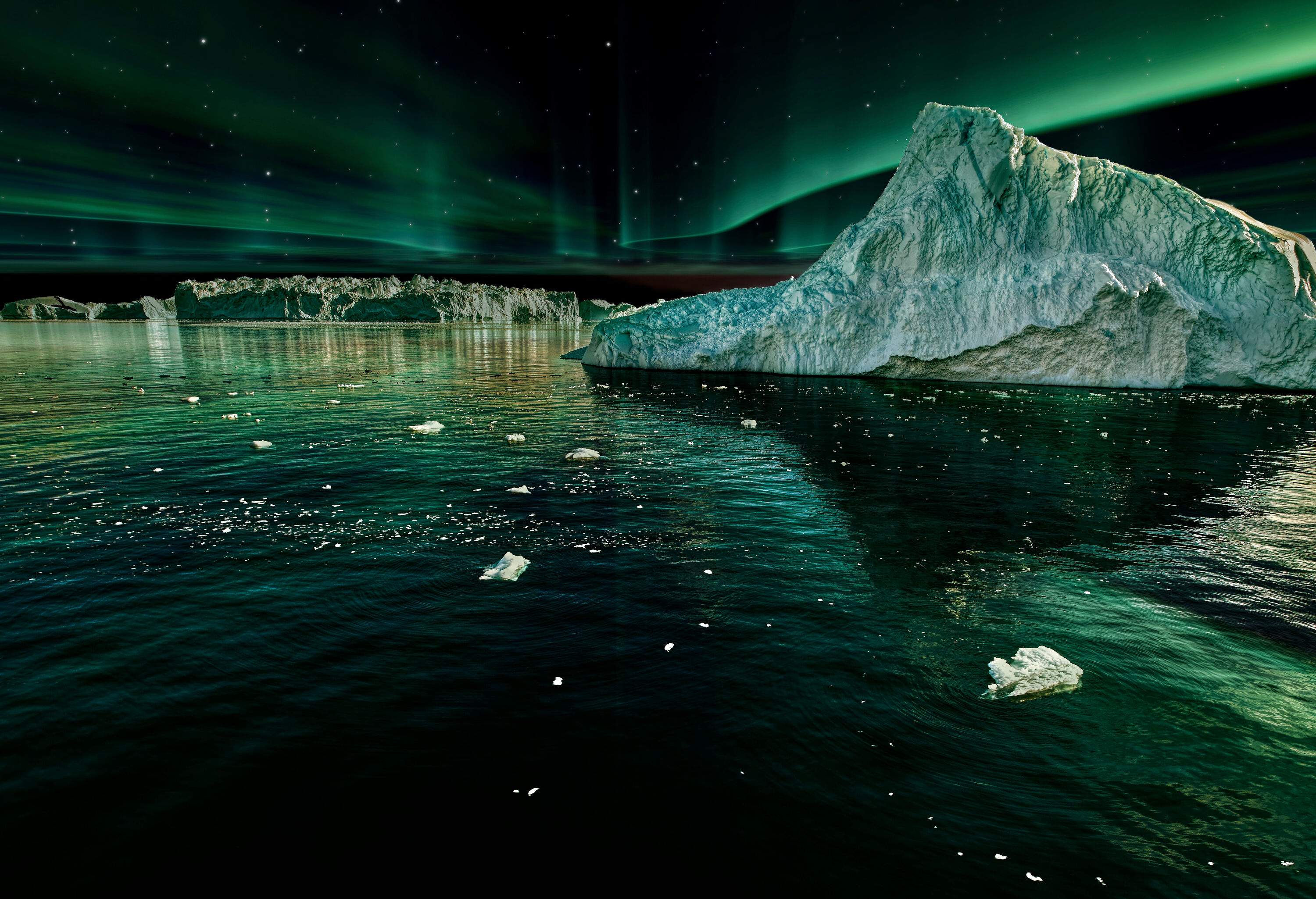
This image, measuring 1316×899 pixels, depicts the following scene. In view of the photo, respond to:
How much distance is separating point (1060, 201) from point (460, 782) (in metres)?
41.6

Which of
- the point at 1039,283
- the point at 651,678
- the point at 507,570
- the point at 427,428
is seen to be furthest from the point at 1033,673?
the point at 1039,283

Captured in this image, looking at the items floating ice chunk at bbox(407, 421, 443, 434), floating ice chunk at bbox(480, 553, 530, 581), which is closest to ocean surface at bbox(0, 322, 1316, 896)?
floating ice chunk at bbox(480, 553, 530, 581)

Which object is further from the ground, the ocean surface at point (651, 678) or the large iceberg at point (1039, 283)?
the large iceberg at point (1039, 283)

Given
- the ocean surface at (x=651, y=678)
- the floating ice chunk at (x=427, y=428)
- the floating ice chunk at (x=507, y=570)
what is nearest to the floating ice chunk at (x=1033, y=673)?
the ocean surface at (x=651, y=678)

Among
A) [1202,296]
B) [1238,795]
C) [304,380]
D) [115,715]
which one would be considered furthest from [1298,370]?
[304,380]

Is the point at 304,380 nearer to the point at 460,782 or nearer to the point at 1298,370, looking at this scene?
the point at 460,782

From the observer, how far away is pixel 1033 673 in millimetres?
6184

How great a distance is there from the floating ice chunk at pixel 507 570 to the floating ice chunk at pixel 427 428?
11.6 meters

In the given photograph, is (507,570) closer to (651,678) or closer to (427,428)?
(651,678)

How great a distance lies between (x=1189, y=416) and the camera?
24.9 metres

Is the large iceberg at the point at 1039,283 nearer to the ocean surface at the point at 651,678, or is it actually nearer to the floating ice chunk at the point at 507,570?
the ocean surface at the point at 651,678

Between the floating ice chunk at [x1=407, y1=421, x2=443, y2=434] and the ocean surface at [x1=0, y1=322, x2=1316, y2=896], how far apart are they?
3.82m

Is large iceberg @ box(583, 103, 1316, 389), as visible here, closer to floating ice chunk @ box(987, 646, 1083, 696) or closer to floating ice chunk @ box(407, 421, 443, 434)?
floating ice chunk @ box(407, 421, 443, 434)

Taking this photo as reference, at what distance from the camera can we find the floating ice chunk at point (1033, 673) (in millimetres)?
6059
